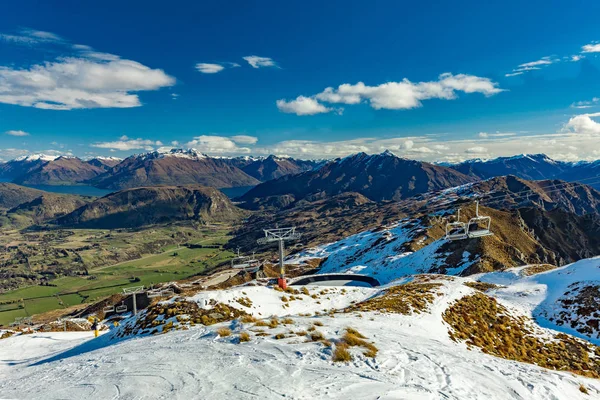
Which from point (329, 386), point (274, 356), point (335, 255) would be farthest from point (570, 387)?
point (335, 255)

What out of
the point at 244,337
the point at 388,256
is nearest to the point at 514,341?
the point at 244,337

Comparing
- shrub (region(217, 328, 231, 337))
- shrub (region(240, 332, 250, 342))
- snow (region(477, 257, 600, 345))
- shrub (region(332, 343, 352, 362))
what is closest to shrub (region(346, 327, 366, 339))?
shrub (region(332, 343, 352, 362))

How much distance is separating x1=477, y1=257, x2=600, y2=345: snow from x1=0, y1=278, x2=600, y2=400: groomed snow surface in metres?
18.4

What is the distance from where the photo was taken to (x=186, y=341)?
16391 mm

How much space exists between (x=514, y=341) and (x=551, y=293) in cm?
1855

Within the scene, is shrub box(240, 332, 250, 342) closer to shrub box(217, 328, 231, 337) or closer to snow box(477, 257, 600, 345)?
shrub box(217, 328, 231, 337)

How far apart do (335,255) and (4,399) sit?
139m

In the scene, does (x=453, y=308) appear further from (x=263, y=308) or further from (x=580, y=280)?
(x=580, y=280)

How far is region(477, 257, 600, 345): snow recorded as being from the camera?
3008cm

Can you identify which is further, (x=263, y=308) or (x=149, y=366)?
(x=263, y=308)

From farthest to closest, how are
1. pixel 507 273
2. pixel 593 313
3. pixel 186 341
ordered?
pixel 507 273
pixel 593 313
pixel 186 341

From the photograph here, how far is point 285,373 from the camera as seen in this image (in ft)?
38.0

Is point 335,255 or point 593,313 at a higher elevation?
point 593,313


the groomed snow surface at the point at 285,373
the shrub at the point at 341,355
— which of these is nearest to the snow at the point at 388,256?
the groomed snow surface at the point at 285,373
